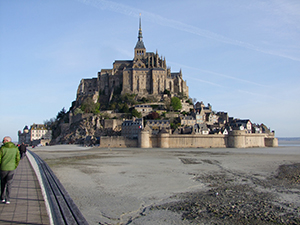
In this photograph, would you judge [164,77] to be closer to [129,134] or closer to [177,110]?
[177,110]

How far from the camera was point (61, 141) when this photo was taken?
2426 inches

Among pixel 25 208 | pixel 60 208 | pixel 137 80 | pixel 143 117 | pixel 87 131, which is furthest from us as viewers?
pixel 137 80

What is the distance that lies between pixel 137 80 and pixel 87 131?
21.5 metres

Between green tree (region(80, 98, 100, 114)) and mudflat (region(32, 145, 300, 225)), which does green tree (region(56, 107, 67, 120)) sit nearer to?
green tree (region(80, 98, 100, 114))

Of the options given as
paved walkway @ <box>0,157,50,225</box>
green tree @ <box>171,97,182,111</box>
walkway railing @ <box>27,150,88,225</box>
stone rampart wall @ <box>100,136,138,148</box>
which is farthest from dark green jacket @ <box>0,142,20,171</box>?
green tree @ <box>171,97,182,111</box>

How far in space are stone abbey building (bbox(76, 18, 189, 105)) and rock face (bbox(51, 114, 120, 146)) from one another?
11090 mm

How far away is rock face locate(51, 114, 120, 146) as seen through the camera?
55.2 m

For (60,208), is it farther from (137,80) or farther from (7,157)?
(137,80)

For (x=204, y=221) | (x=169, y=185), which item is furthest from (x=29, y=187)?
(x=169, y=185)

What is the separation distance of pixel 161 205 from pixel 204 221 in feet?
6.98

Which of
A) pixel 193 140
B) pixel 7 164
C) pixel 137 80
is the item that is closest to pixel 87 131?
pixel 137 80

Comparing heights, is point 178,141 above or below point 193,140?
below

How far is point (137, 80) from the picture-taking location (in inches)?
2815

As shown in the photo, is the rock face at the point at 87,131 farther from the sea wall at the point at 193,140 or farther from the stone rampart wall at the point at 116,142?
the sea wall at the point at 193,140
